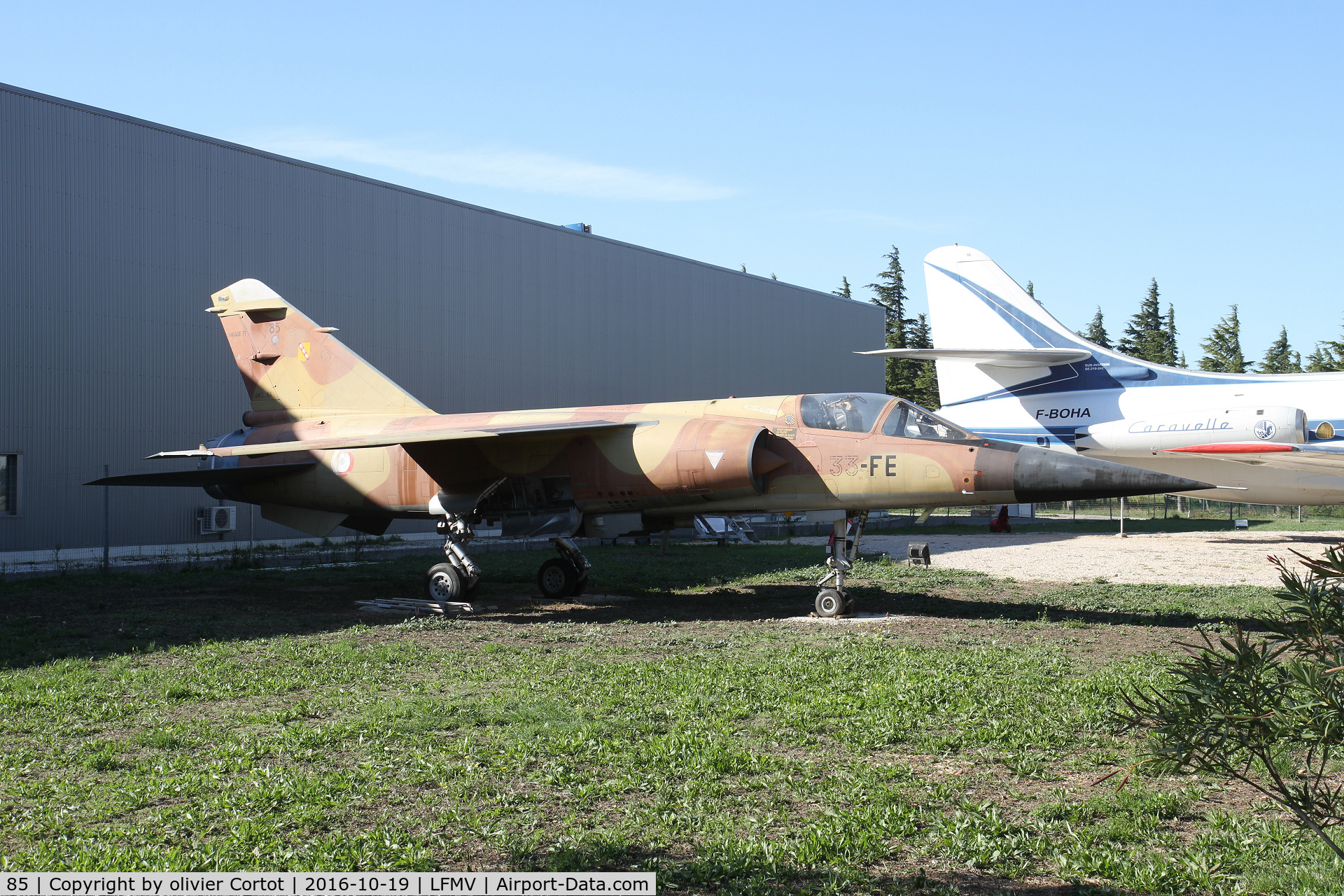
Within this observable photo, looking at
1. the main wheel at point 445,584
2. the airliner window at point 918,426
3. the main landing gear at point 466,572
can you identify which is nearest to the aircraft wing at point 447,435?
the main landing gear at point 466,572

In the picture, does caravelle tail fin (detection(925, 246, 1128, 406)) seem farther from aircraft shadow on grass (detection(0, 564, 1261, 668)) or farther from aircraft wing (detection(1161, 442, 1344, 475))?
aircraft shadow on grass (detection(0, 564, 1261, 668))

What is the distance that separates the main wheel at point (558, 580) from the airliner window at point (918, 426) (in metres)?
5.43

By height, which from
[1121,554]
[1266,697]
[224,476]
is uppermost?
[224,476]

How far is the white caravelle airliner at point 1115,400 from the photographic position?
2178cm

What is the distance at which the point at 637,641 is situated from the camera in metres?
10.2

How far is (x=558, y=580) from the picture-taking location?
580 inches

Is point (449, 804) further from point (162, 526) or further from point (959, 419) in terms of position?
point (959, 419)

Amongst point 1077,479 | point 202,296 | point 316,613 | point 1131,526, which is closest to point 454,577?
point 316,613

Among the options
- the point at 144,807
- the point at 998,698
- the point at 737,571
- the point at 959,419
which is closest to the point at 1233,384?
the point at 959,419

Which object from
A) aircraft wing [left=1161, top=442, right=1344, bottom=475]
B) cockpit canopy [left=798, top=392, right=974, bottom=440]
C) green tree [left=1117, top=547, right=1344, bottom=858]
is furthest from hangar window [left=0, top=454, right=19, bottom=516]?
aircraft wing [left=1161, top=442, right=1344, bottom=475]

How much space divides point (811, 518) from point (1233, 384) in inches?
691

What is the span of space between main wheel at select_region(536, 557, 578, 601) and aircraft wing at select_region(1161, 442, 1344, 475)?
15322 millimetres

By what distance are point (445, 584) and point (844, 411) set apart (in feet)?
19.4
